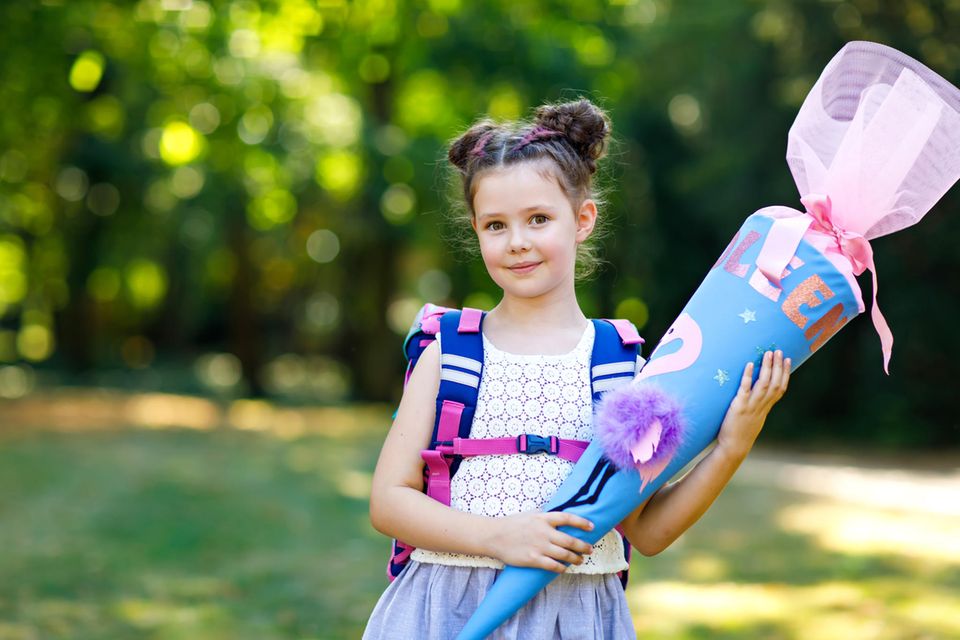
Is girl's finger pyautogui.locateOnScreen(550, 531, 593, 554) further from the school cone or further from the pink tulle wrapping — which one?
the pink tulle wrapping

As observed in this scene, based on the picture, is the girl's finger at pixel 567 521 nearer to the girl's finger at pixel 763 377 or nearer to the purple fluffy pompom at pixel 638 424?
the purple fluffy pompom at pixel 638 424

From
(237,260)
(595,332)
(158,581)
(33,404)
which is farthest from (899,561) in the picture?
(237,260)

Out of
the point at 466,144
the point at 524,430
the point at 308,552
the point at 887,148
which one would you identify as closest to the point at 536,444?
the point at 524,430

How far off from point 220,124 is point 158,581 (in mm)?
10281

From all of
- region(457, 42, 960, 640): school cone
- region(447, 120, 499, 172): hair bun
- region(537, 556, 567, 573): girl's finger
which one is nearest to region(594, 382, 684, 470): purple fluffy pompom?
region(457, 42, 960, 640): school cone

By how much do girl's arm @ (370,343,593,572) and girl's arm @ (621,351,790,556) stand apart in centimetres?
22

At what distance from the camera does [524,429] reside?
2.32 m

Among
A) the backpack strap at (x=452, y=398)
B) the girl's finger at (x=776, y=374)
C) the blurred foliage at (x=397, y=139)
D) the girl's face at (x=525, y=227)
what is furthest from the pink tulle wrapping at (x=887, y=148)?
the blurred foliage at (x=397, y=139)

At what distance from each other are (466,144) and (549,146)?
0.63 ft

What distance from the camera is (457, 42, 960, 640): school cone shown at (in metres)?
2.18

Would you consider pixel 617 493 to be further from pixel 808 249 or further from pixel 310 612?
pixel 310 612

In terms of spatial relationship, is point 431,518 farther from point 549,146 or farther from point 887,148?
point 887,148

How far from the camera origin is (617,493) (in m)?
2.19

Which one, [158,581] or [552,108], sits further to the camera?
[158,581]
